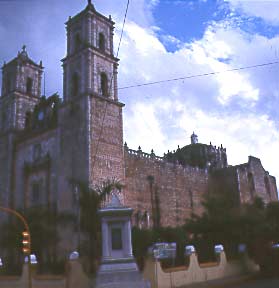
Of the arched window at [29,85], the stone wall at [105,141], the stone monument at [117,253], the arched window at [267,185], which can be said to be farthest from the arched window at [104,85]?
the arched window at [267,185]

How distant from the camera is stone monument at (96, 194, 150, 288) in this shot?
1083cm

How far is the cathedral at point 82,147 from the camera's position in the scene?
23.7 m

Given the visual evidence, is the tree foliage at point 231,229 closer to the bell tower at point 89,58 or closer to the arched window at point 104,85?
the arched window at point 104,85

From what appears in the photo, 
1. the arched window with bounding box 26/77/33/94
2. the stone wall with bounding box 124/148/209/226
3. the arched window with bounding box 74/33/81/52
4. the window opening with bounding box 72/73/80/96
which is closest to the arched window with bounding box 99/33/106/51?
the arched window with bounding box 74/33/81/52

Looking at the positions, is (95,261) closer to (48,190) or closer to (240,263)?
(240,263)

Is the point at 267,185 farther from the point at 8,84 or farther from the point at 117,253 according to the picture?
the point at 117,253

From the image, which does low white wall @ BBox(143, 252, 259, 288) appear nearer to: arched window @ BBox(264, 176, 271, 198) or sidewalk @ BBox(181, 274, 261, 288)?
sidewalk @ BBox(181, 274, 261, 288)

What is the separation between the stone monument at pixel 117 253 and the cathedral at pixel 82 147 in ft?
35.4

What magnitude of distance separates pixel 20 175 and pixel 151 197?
A: 9.56m

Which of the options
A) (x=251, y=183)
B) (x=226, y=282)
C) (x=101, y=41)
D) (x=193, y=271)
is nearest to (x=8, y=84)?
(x=101, y=41)

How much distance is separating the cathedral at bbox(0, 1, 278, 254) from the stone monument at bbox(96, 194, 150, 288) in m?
10.8

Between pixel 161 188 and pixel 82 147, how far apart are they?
955 cm

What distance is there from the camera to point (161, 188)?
30.7m

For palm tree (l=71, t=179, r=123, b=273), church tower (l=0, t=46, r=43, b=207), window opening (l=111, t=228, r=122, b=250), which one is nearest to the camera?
window opening (l=111, t=228, r=122, b=250)
